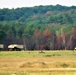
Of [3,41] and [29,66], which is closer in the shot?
[29,66]

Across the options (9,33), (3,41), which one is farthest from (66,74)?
(9,33)

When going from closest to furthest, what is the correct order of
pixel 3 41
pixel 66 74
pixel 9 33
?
pixel 66 74 < pixel 3 41 < pixel 9 33

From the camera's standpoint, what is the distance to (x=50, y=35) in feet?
400

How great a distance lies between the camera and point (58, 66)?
41.3 metres

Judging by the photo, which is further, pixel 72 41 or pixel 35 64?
pixel 72 41

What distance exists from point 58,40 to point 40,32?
8897mm

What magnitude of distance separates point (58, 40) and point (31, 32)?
46.0 feet

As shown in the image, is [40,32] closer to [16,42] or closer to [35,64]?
[16,42]

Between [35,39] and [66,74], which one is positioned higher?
[66,74]

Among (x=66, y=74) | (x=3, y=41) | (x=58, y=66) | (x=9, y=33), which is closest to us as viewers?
(x=66, y=74)

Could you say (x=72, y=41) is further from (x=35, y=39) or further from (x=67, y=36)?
(x=35, y=39)

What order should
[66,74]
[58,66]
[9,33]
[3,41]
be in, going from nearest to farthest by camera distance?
[66,74]
[58,66]
[3,41]
[9,33]

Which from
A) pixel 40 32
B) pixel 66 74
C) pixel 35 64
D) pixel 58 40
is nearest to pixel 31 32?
pixel 40 32

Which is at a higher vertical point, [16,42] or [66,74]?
[66,74]
